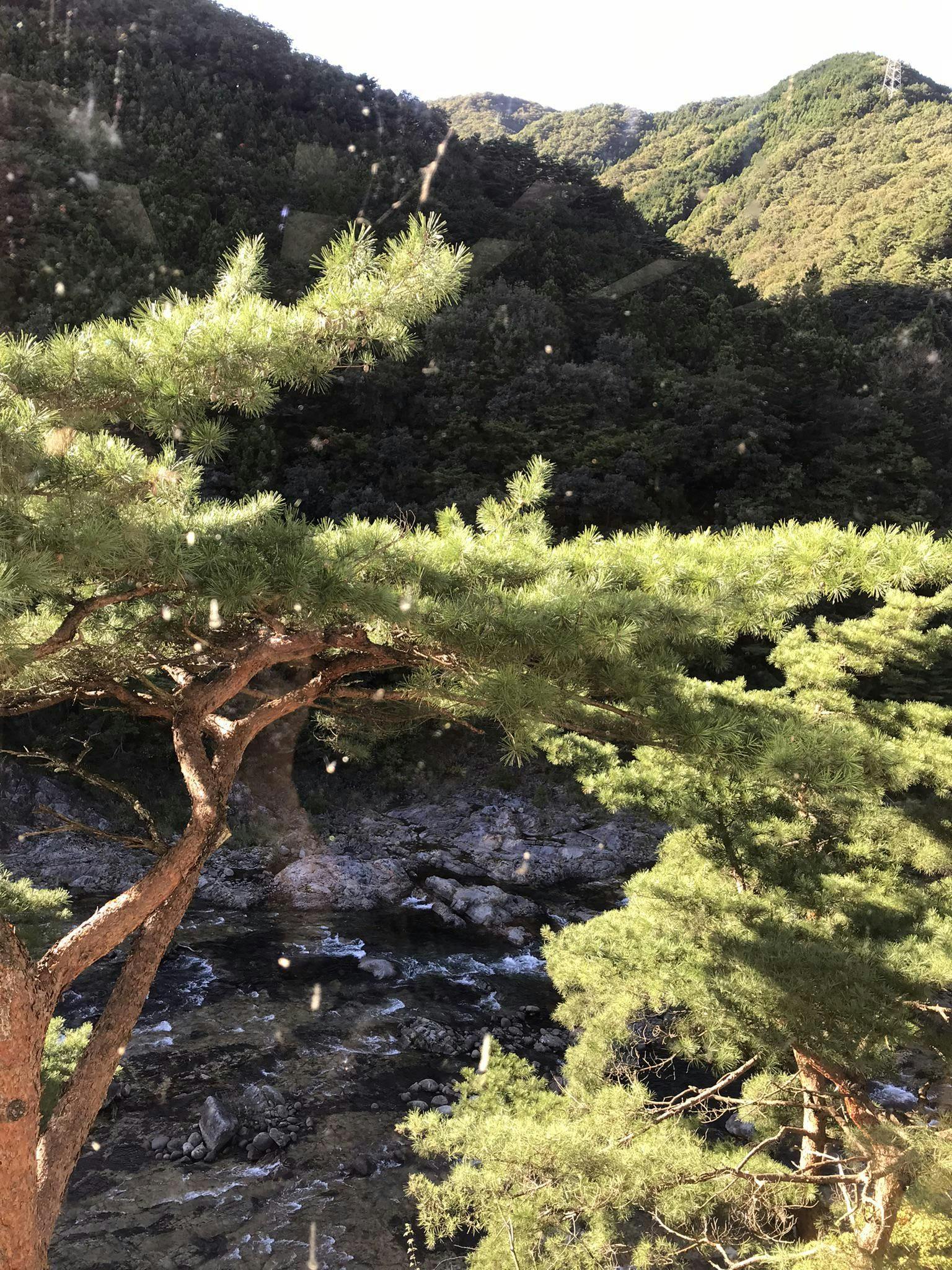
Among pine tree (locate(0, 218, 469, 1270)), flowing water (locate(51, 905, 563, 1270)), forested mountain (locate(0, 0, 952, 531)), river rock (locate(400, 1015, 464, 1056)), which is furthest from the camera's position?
forested mountain (locate(0, 0, 952, 531))

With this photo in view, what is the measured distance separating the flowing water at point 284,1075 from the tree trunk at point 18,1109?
2.21 meters

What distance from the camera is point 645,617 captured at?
2273 mm

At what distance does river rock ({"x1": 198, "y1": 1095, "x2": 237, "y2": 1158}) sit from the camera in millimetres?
4996

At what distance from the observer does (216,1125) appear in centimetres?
508

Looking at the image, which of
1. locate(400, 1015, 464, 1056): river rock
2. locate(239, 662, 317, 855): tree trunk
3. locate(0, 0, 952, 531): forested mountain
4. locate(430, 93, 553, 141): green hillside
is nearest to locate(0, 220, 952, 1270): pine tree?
A: locate(400, 1015, 464, 1056): river rock

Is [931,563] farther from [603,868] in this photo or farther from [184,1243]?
[603,868]

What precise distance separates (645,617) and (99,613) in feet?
8.84

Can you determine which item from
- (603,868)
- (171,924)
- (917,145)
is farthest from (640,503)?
(917,145)

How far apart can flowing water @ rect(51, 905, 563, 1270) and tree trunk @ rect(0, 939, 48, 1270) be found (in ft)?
7.25

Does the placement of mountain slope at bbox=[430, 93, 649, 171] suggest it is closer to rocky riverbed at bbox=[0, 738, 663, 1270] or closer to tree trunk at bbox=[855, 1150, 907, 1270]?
rocky riverbed at bbox=[0, 738, 663, 1270]

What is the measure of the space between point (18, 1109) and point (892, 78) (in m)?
43.6

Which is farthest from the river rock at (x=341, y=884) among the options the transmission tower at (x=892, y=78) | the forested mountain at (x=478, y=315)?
the transmission tower at (x=892, y=78)

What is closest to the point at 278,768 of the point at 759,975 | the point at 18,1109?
the point at 18,1109

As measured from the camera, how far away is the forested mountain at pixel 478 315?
565 inches
